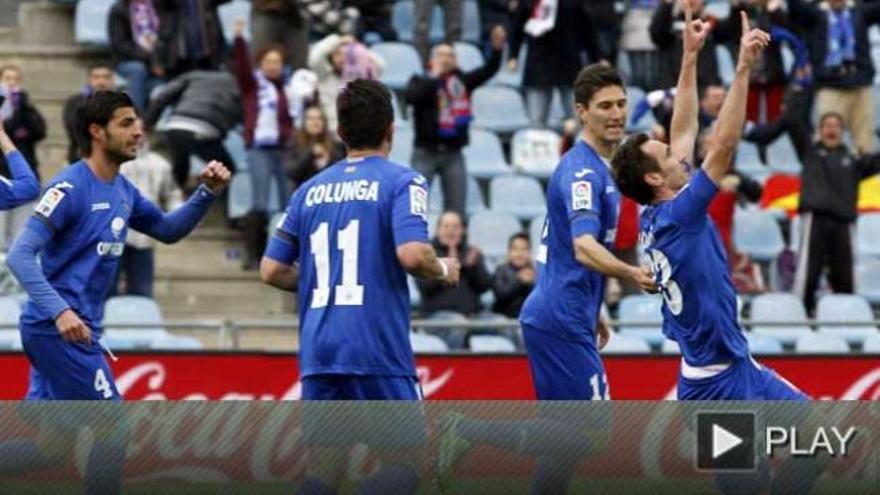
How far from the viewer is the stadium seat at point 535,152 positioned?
21469 mm

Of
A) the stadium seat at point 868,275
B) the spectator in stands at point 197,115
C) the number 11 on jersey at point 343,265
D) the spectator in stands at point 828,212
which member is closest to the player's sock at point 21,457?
the number 11 on jersey at point 343,265

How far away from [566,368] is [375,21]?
10.8 meters

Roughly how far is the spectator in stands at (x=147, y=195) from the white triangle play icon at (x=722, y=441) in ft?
29.8

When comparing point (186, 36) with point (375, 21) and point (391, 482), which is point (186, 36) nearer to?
point (375, 21)

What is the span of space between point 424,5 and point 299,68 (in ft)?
4.26

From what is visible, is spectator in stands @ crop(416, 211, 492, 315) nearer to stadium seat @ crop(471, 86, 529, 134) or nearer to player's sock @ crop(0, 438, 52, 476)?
stadium seat @ crop(471, 86, 529, 134)

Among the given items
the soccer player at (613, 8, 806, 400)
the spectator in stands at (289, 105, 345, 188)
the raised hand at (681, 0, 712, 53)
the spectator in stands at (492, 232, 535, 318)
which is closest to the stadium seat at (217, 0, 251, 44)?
the spectator in stands at (289, 105, 345, 188)

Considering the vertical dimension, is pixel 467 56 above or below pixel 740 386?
above

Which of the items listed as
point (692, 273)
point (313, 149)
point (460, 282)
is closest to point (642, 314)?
point (460, 282)

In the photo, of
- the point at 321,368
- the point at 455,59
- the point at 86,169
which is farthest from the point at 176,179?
the point at 321,368

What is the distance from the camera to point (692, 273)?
38.5 feet

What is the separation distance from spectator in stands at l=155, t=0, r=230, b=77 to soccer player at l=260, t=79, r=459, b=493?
1042cm

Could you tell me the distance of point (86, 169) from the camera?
40.5ft

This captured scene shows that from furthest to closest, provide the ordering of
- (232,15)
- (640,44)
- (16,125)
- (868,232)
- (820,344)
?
(232,15) < (640,44) < (868,232) < (16,125) < (820,344)
